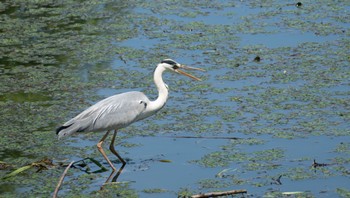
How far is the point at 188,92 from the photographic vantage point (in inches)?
384

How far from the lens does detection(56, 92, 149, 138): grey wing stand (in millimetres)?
8016

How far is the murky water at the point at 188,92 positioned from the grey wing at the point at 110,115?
1.04ft

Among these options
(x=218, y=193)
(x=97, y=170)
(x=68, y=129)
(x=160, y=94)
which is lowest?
(x=97, y=170)

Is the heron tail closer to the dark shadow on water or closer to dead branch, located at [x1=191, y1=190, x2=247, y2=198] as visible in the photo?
the dark shadow on water

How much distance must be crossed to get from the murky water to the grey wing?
0.32 m

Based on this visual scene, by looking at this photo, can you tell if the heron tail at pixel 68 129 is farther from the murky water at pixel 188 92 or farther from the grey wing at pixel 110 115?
the murky water at pixel 188 92

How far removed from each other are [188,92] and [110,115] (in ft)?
5.92

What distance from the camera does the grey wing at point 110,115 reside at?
802 cm

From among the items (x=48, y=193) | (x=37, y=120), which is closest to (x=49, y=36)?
(x=37, y=120)

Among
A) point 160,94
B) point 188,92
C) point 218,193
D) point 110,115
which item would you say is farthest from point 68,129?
point 188,92

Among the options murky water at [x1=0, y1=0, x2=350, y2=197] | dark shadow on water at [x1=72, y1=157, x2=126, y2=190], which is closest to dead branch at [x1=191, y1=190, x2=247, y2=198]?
murky water at [x1=0, y1=0, x2=350, y2=197]

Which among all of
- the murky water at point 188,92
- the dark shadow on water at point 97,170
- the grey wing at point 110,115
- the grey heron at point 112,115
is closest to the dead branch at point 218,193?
the murky water at point 188,92

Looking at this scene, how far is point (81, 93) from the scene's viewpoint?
32.3 ft

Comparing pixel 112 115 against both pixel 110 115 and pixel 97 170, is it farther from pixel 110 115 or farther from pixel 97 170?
pixel 97 170
